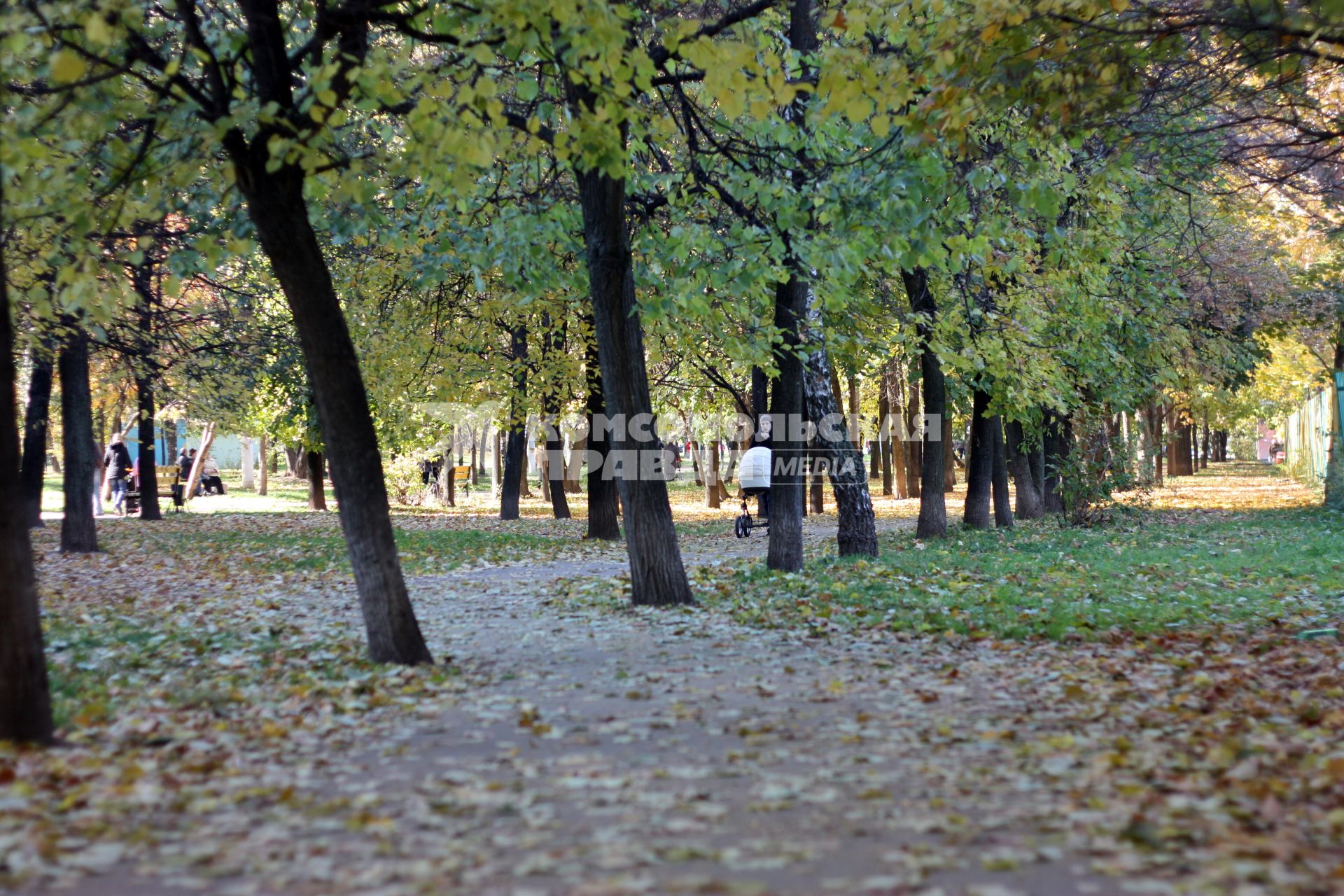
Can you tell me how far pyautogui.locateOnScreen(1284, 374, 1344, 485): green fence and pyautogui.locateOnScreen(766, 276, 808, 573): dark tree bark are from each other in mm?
11851

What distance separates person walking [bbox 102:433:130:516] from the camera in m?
28.7

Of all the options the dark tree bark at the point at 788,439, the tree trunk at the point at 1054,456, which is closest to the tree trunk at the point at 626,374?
the dark tree bark at the point at 788,439

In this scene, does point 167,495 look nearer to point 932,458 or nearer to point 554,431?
point 554,431

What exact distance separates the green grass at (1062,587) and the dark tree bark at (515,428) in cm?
794

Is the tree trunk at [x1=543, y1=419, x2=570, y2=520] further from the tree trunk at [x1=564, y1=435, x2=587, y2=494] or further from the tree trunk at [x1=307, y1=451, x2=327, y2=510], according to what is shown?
the tree trunk at [x1=564, y1=435, x2=587, y2=494]

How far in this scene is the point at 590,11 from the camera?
691 centimetres

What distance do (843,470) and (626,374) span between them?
531cm

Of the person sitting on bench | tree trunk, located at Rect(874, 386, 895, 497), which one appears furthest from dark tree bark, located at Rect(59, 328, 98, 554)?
the person sitting on bench

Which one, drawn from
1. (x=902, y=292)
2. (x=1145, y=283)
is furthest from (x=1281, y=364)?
(x=902, y=292)

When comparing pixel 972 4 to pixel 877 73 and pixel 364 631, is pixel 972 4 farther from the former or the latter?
pixel 364 631

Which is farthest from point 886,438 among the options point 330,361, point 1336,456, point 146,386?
point 330,361

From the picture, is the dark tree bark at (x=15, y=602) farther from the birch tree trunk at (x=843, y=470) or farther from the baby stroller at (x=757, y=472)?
the baby stroller at (x=757, y=472)

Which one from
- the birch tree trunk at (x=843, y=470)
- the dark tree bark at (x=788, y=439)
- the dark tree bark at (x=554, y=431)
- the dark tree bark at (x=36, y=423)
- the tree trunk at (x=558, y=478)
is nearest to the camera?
the dark tree bark at (x=788, y=439)

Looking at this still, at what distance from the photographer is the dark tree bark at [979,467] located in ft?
67.0
